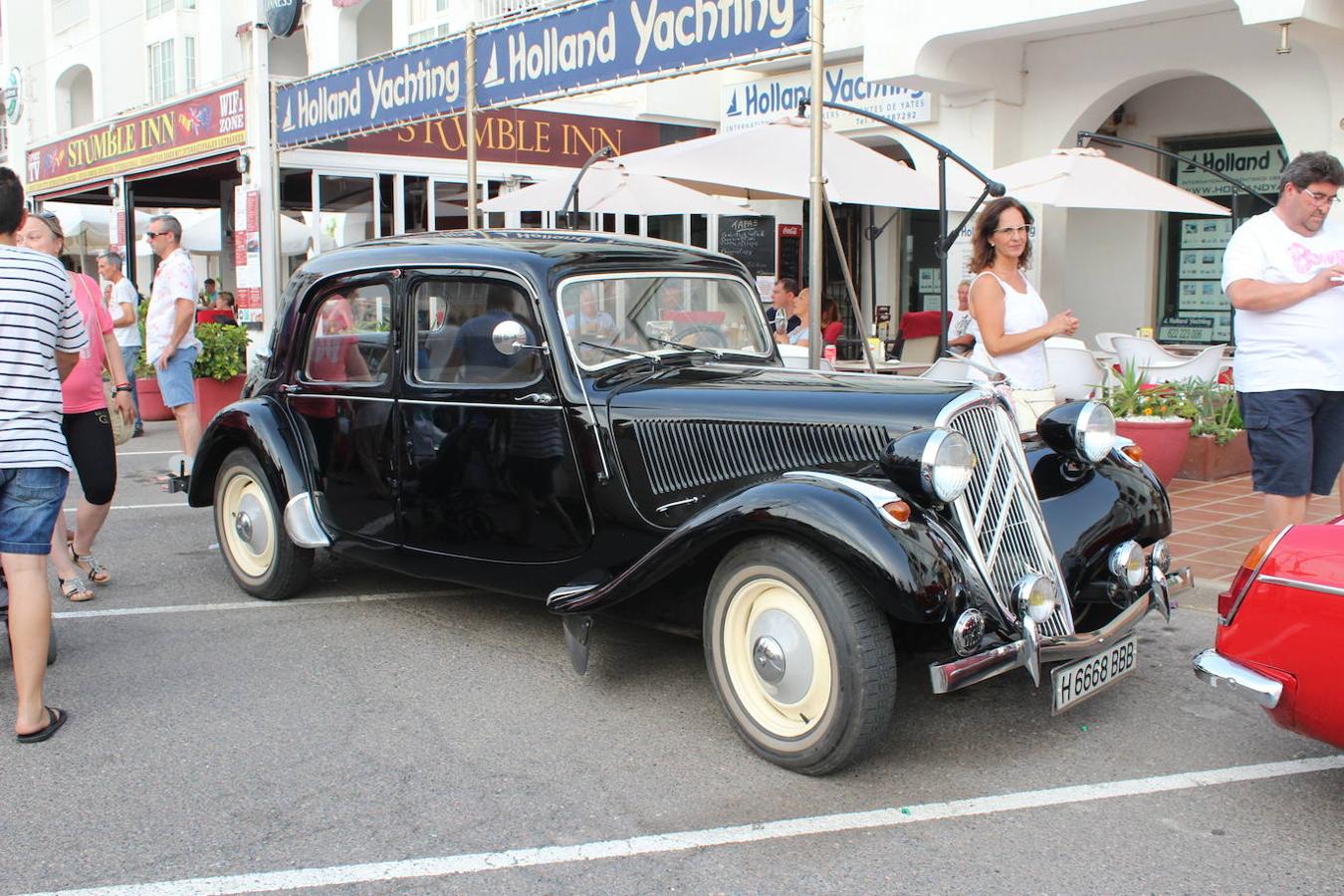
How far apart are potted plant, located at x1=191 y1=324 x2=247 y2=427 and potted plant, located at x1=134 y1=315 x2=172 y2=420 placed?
4.84ft

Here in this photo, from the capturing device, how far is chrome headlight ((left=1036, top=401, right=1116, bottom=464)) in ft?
13.0

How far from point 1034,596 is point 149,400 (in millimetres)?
10995

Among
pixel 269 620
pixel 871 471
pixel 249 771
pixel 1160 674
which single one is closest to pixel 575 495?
pixel 871 471

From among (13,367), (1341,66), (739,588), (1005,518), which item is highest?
(1341,66)

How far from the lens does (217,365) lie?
10508mm

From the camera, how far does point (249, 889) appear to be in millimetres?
2730

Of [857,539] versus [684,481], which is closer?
[857,539]

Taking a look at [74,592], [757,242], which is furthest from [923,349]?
[74,592]

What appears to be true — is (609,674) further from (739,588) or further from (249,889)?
(249,889)

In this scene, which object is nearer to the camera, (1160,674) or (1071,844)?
(1071,844)

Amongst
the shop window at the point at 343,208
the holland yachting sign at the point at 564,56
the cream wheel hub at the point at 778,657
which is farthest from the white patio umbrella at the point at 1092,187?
the shop window at the point at 343,208

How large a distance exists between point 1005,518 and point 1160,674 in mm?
1169

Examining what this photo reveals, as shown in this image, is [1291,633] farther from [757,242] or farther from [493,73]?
[757,242]

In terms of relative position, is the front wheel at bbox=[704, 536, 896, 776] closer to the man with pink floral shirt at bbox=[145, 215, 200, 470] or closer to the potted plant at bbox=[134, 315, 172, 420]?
the man with pink floral shirt at bbox=[145, 215, 200, 470]
